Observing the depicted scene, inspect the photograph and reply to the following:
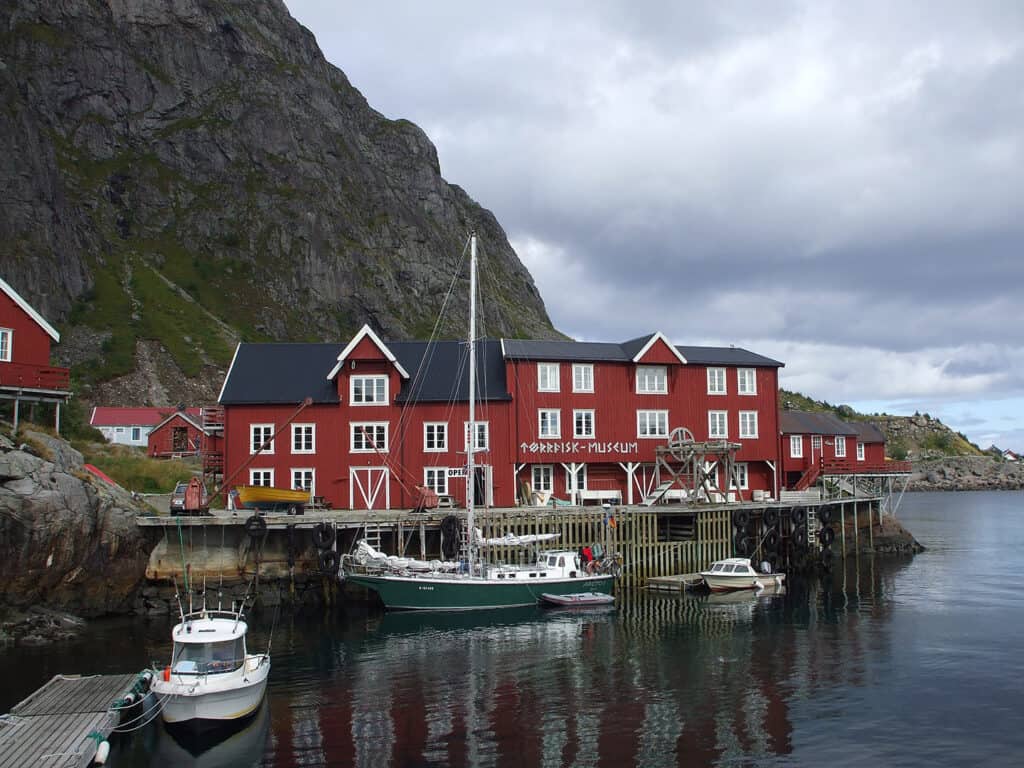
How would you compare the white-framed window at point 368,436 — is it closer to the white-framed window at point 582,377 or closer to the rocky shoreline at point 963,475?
the white-framed window at point 582,377

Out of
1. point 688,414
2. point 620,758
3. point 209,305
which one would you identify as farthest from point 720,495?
point 209,305

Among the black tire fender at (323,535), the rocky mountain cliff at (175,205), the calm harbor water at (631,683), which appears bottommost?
the calm harbor water at (631,683)

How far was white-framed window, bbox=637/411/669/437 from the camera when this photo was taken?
177 ft

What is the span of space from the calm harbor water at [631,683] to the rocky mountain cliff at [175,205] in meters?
88.0

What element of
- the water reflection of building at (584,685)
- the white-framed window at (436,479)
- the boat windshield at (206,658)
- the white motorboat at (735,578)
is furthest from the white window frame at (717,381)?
the boat windshield at (206,658)

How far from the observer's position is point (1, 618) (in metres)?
33.1

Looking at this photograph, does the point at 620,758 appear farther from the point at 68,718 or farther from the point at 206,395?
the point at 206,395

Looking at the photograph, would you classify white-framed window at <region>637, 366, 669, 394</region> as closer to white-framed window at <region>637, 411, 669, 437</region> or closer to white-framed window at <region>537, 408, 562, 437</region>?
white-framed window at <region>637, 411, 669, 437</region>

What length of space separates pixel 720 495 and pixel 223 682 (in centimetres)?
3773

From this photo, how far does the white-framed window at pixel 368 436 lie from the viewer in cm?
5100

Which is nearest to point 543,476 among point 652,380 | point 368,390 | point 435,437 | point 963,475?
point 435,437

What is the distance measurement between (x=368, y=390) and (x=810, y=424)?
33613mm

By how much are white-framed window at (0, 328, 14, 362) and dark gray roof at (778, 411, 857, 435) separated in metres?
49.3

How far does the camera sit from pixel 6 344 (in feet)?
146
